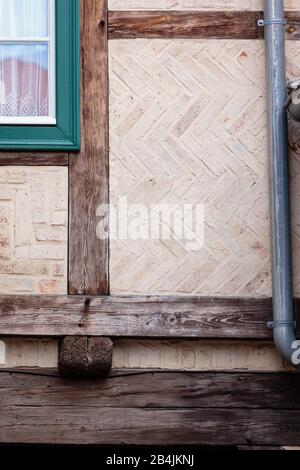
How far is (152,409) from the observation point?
5504 millimetres

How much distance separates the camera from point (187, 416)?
18.0ft

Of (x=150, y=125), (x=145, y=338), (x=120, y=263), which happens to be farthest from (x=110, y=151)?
(x=145, y=338)

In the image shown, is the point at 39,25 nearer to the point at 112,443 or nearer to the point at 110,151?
the point at 110,151

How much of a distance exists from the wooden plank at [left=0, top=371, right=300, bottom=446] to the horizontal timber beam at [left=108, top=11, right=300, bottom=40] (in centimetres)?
181

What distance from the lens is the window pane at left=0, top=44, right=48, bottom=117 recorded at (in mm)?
5727

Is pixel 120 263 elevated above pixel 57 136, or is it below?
below

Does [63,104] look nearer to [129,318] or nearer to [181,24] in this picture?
[181,24]

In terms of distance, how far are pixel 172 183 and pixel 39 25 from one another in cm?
115

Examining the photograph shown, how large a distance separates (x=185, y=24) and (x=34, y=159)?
43.2 inches

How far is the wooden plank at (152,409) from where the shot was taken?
18.0 ft

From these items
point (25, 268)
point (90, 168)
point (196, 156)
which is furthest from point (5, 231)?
point (196, 156)

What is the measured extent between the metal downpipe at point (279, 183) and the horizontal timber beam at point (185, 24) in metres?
0.12

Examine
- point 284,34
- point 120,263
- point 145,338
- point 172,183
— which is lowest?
point 145,338
